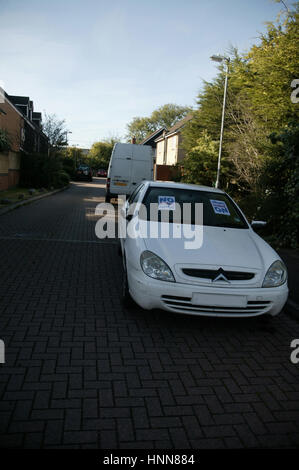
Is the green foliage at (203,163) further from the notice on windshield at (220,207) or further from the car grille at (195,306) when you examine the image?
the car grille at (195,306)

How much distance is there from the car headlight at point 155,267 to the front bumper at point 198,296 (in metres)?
0.05

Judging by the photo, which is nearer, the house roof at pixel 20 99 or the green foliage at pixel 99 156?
the house roof at pixel 20 99

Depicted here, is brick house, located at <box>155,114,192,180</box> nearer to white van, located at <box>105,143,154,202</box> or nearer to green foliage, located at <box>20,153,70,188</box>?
green foliage, located at <box>20,153,70,188</box>

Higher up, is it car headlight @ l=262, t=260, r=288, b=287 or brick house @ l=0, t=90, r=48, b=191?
brick house @ l=0, t=90, r=48, b=191

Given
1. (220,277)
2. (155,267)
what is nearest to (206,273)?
(220,277)

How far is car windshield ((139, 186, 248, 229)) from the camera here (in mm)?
5055

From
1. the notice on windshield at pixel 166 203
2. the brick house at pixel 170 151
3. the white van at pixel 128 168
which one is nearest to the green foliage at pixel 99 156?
the brick house at pixel 170 151

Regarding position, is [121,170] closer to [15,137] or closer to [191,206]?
[191,206]

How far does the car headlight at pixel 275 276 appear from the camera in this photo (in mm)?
3939

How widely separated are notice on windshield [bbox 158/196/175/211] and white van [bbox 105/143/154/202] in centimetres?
1055

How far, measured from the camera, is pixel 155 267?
3893mm

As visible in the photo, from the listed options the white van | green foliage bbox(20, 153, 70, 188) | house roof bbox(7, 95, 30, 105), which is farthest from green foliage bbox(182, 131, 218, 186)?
house roof bbox(7, 95, 30, 105)

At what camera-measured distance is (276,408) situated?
9.29 feet
